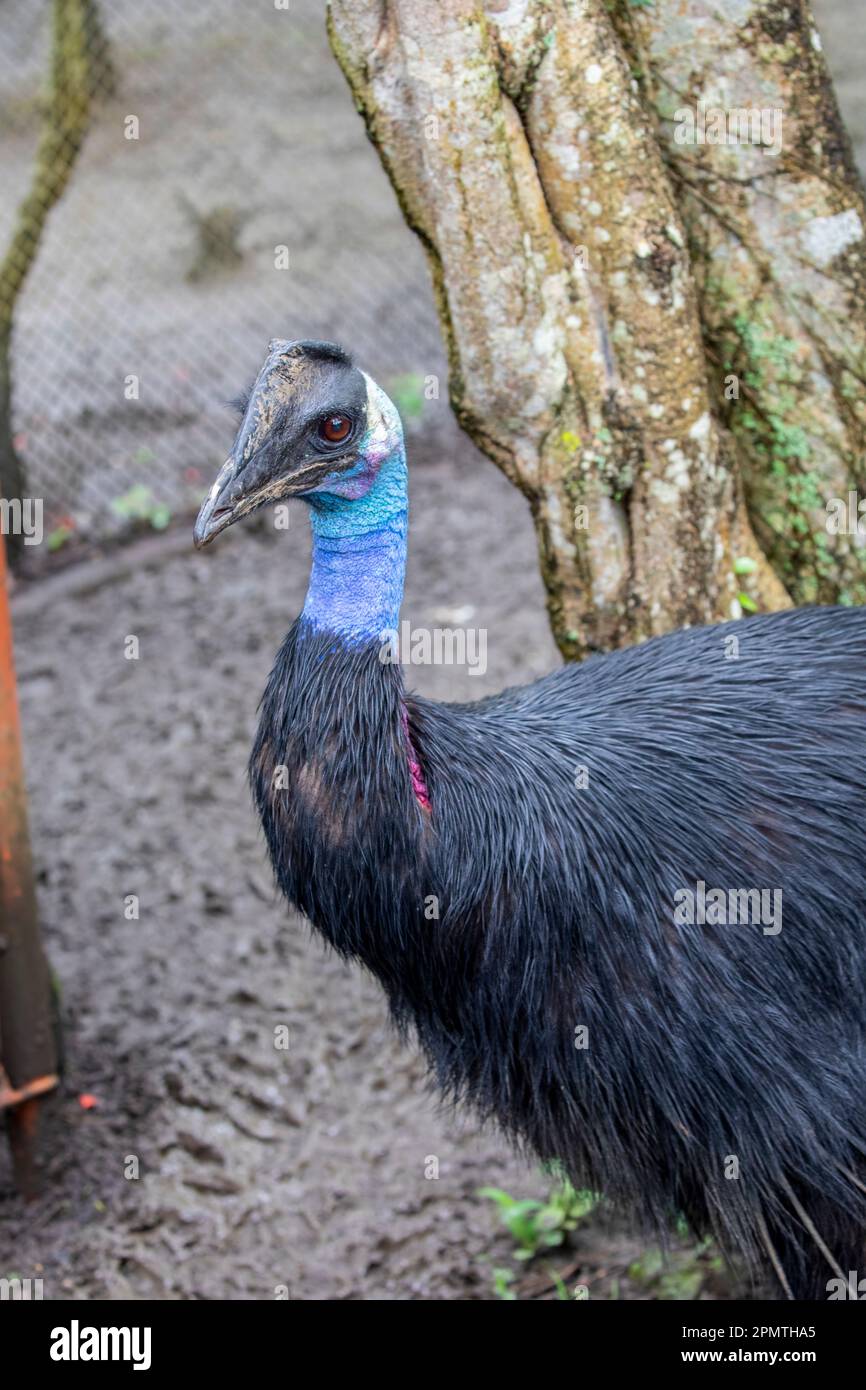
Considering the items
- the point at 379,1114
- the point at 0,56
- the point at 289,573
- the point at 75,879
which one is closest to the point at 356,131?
the point at 0,56

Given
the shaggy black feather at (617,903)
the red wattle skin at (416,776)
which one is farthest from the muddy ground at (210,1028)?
the red wattle skin at (416,776)

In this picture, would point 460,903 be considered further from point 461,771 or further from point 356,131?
point 356,131

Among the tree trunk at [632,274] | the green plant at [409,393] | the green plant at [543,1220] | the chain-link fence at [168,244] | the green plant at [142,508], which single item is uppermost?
the chain-link fence at [168,244]

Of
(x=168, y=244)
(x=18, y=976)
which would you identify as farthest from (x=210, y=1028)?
(x=168, y=244)

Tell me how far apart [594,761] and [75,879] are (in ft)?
9.21

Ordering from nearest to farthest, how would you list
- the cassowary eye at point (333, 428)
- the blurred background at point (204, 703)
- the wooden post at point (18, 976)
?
the cassowary eye at point (333, 428) → the wooden post at point (18, 976) → the blurred background at point (204, 703)

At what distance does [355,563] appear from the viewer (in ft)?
9.29

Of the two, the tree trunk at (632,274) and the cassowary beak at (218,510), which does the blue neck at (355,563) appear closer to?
the cassowary beak at (218,510)

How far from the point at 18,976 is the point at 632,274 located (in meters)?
2.29

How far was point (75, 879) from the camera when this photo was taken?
538 cm

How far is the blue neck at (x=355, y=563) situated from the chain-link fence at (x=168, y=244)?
11.1 feet

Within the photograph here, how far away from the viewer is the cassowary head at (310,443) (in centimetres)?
265
